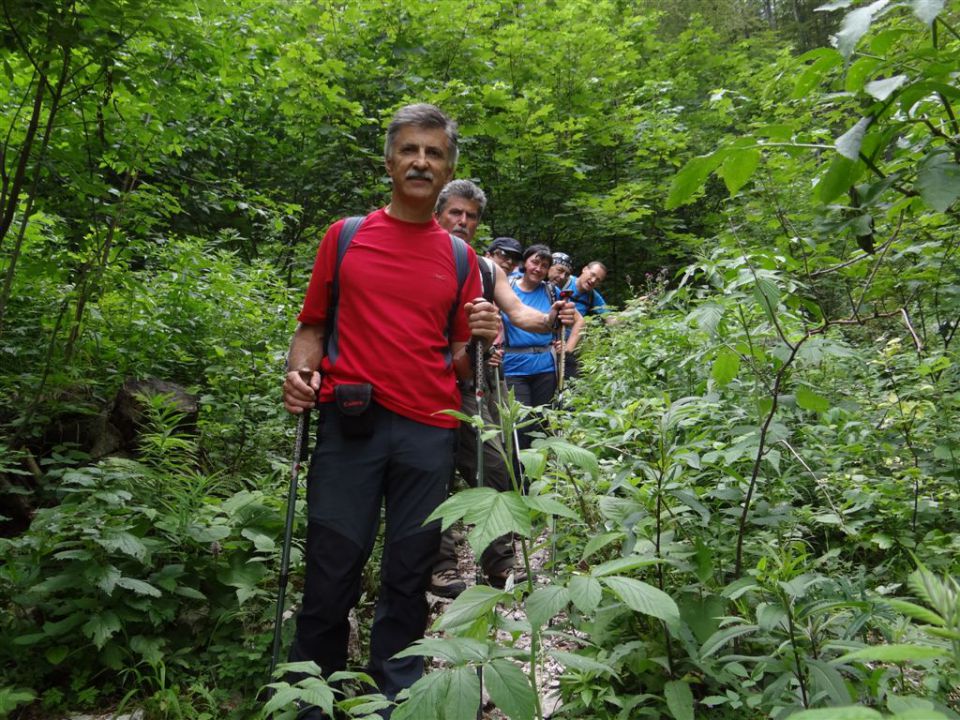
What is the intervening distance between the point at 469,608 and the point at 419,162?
218 centimetres

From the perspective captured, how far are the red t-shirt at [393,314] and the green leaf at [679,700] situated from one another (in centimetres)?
141

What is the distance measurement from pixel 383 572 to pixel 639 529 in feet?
3.74

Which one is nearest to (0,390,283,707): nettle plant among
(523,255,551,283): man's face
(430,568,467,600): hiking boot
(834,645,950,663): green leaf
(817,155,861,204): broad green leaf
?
(430,568,467,600): hiking boot

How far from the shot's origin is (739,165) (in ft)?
4.99

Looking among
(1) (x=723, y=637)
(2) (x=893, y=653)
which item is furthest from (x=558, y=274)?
(2) (x=893, y=653)

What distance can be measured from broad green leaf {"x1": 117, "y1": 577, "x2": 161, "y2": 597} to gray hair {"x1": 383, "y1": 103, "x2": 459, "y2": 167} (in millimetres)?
2445

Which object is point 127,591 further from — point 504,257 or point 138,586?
point 504,257

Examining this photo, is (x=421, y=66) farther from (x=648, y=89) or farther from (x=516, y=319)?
(x=516, y=319)

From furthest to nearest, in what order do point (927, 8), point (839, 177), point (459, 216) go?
point (459, 216)
point (839, 177)
point (927, 8)

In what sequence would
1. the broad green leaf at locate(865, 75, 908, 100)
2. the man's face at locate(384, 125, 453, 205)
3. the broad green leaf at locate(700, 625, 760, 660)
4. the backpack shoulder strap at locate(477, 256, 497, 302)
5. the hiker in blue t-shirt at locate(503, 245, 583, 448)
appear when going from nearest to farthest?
the broad green leaf at locate(865, 75, 908, 100) → the broad green leaf at locate(700, 625, 760, 660) → the man's face at locate(384, 125, 453, 205) → the backpack shoulder strap at locate(477, 256, 497, 302) → the hiker in blue t-shirt at locate(503, 245, 583, 448)

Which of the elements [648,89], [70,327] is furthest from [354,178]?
[648,89]

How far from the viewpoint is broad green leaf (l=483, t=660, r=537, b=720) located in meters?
1.36

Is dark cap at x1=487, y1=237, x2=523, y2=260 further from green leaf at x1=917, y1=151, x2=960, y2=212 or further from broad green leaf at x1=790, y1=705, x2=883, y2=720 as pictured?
broad green leaf at x1=790, y1=705, x2=883, y2=720

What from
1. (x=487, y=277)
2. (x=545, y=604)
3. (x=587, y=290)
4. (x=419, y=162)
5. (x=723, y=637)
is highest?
(x=587, y=290)
